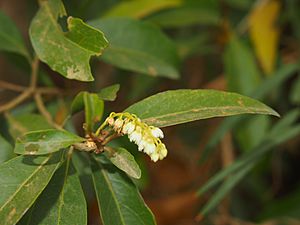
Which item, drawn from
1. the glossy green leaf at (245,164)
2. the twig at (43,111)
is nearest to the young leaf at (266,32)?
the glossy green leaf at (245,164)

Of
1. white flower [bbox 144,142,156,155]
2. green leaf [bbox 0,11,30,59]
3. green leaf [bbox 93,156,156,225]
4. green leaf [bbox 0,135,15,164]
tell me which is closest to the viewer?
white flower [bbox 144,142,156,155]

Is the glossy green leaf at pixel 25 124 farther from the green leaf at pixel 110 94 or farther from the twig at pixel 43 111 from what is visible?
the green leaf at pixel 110 94

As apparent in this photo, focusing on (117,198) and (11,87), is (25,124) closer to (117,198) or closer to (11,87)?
(11,87)

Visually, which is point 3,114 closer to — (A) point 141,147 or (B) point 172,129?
(A) point 141,147

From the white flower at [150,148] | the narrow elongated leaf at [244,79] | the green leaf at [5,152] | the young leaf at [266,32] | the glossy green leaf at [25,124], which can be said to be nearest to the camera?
the white flower at [150,148]

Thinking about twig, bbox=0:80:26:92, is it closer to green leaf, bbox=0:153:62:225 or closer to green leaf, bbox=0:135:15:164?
green leaf, bbox=0:135:15:164

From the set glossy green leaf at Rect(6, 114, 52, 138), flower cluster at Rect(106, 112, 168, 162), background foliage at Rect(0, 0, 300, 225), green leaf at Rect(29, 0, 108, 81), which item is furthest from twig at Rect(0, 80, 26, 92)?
flower cluster at Rect(106, 112, 168, 162)

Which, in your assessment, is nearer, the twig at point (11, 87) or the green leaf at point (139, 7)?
the twig at point (11, 87)
